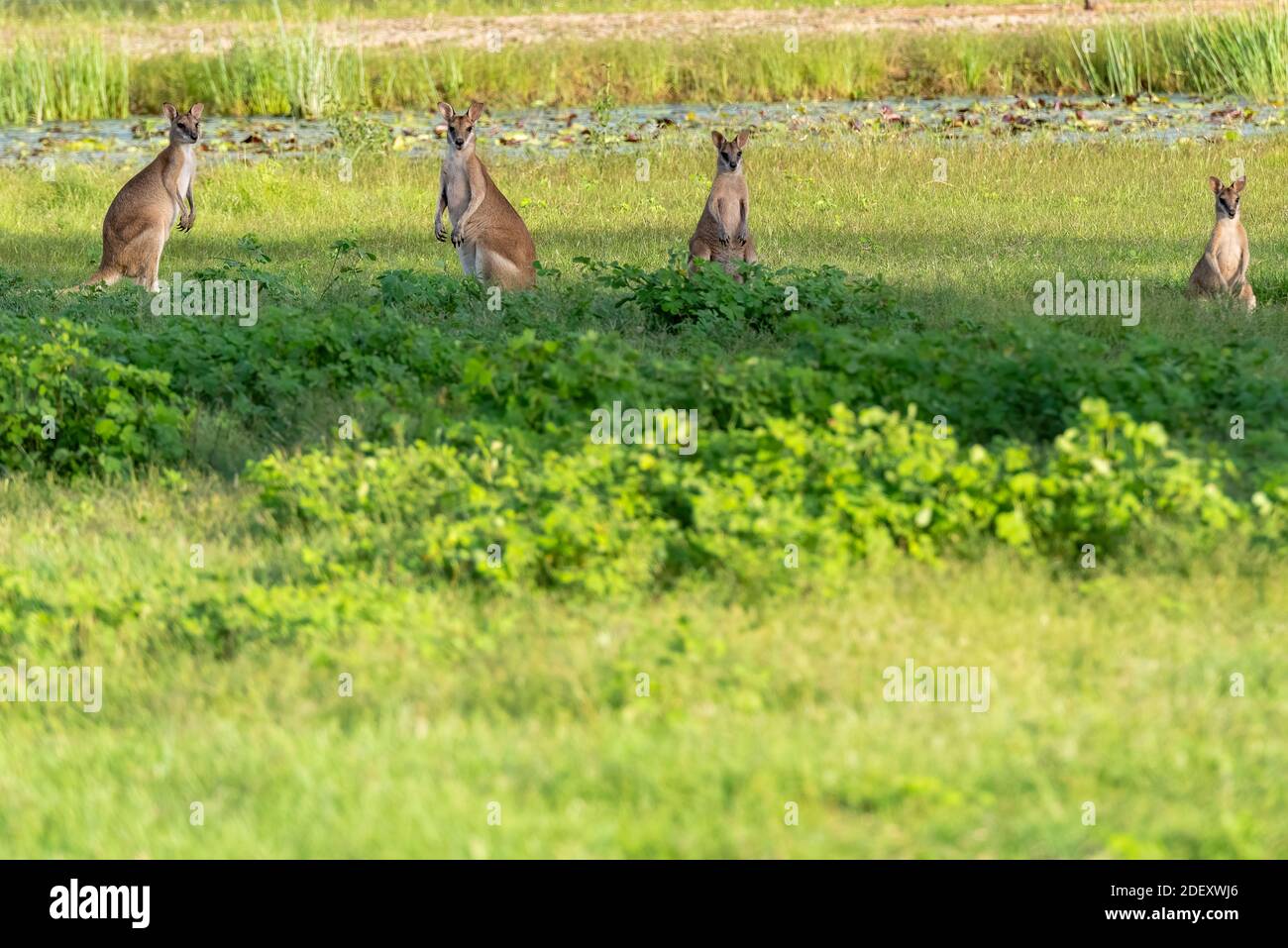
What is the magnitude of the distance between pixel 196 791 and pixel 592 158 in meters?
15.0

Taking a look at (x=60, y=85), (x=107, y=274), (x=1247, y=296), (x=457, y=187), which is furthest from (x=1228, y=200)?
(x=60, y=85)

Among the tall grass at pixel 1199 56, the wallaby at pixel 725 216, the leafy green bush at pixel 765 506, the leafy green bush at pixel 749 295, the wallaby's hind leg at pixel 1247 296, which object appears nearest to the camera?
the leafy green bush at pixel 765 506

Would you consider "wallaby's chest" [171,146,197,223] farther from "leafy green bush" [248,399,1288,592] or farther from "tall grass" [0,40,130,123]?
"tall grass" [0,40,130,123]

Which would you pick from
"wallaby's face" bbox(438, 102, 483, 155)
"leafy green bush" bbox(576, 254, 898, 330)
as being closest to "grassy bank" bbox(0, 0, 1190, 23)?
"wallaby's face" bbox(438, 102, 483, 155)

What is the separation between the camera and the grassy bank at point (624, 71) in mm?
24609

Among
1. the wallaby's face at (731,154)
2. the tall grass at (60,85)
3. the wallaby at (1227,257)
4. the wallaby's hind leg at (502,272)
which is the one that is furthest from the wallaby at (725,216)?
the tall grass at (60,85)

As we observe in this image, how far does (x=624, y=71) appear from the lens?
27000 mm

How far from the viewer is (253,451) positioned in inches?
328

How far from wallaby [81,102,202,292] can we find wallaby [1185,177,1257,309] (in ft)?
24.1

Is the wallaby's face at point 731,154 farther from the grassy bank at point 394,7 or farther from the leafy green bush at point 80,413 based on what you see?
the grassy bank at point 394,7

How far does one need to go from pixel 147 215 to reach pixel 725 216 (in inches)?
166

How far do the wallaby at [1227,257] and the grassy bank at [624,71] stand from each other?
1354 centimetres
